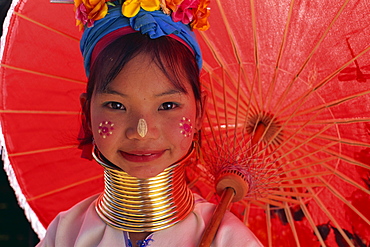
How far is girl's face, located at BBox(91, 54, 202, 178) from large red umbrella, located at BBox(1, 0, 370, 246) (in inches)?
12.0

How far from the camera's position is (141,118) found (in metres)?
1.27

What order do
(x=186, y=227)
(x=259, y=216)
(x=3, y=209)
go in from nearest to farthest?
(x=186, y=227) < (x=259, y=216) < (x=3, y=209)

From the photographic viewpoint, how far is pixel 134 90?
1.29 m

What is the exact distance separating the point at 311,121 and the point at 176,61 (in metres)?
0.58

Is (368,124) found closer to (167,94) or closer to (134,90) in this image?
(167,94)

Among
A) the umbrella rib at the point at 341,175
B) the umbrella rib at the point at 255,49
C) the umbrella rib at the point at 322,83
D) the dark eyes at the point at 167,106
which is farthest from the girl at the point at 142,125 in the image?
the umbrella rib at the point at 341,175

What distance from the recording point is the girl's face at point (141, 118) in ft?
4.23

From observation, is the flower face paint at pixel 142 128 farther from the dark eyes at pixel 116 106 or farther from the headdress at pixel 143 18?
the headdress at pixel 143 18

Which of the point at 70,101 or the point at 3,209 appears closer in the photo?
the point at 70,101

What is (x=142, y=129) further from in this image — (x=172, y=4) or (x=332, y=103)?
(x=332, y=103)

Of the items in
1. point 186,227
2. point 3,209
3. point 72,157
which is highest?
point 186,227

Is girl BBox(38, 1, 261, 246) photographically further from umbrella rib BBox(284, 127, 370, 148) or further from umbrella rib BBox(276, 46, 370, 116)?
umbrella rib BBox(284, 127, 370, 148)

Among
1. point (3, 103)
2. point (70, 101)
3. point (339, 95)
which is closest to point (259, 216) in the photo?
point (339, 95)

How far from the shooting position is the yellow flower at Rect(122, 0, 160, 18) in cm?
131
